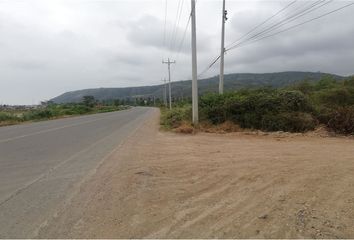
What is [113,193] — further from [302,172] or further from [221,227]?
[302,172]

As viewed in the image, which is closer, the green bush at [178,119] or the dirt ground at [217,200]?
the dirt ground at [217,200]

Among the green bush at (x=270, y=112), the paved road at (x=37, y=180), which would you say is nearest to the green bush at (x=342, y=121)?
the green bush at (x=270, y=112)

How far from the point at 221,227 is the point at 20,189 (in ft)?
15.6

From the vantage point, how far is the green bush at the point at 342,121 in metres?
16.2

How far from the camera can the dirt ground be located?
5145mm

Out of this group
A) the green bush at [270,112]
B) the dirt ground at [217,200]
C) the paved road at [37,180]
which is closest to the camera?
the dirt ground at [217,200]

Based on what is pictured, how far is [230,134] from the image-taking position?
18438 millimetres

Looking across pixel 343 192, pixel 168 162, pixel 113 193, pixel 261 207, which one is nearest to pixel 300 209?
pixel 261 207

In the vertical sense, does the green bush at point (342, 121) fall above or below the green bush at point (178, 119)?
above

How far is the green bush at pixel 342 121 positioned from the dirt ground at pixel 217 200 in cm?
633

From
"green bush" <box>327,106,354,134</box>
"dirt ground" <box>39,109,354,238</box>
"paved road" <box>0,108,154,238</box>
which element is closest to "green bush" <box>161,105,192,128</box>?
"green bush" <box>327,106,354,134</box>

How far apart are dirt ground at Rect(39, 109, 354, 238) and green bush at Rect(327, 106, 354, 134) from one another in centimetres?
633

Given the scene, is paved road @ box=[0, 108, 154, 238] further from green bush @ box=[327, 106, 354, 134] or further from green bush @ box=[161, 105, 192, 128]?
green bush @ box=[161, 105, 192, 128]

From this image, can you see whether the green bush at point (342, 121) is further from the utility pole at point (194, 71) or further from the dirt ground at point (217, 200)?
the utility pole at point (194, 71)
